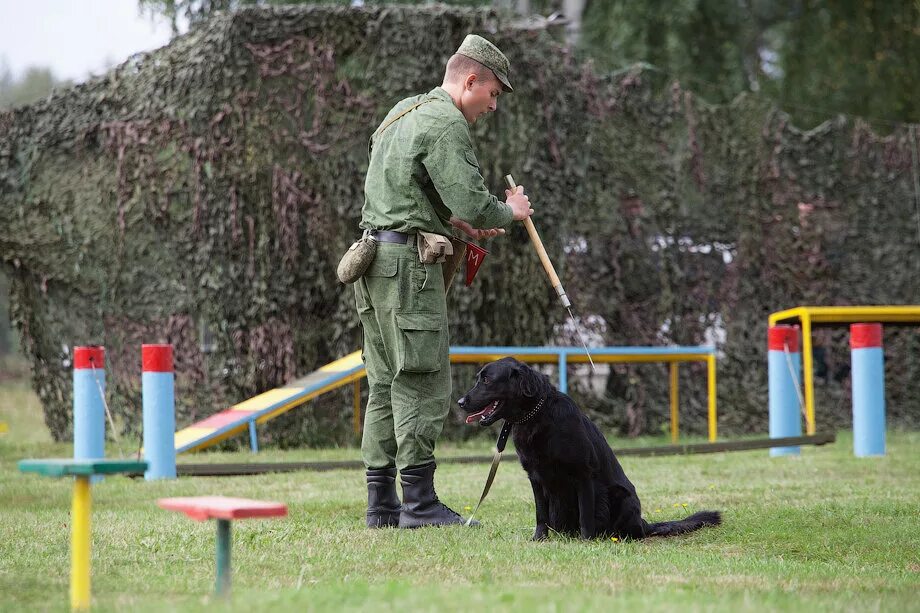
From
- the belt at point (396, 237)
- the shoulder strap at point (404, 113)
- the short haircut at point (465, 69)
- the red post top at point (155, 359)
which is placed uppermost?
the short haircut at point (465, 69)

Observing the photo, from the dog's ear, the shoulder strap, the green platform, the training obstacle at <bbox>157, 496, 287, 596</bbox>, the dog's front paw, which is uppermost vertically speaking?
the shoulder strap

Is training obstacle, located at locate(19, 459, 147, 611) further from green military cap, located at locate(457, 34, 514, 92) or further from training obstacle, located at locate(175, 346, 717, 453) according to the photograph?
training obstacle, located at locate(175, 346, 717, 453)

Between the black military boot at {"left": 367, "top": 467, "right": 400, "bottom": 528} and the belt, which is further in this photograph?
the black military boot at {"left": 367, "top": 467, "right": 400, "bottom": 528}

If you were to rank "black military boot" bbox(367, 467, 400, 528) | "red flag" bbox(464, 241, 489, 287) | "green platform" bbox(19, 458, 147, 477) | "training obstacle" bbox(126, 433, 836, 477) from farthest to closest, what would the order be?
"training obstacle" bbox(126, 433, 836, 477) < "red flag" bbox(464, 241, 489, 287) < "black military boot" bbox(367, 467, 400, 528) < "green platform" bbox(19, 458, 147, 477)

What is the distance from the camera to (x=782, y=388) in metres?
7.88

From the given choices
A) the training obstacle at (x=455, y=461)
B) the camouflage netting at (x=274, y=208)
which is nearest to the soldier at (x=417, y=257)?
the training obstacle at (x=455, y=461)

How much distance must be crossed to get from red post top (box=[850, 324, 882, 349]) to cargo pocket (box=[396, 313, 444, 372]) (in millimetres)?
4194

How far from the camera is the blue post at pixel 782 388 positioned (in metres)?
7.81

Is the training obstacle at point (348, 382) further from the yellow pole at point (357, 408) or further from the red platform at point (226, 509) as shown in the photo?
the red platform at point (226, 509)

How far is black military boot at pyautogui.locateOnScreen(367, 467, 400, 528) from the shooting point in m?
4.64

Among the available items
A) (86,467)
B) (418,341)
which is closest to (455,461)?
(418,341)

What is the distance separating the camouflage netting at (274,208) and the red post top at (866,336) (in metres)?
2.44

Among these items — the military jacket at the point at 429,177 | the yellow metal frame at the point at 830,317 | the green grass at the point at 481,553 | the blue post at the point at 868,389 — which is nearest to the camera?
the green grass at the point at 481,553

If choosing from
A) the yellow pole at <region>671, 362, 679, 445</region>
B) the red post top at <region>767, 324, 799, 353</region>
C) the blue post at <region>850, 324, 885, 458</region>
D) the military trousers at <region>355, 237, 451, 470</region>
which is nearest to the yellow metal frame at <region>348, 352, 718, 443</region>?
the yellow pole at <region>671, 362, 679, 445</region>
